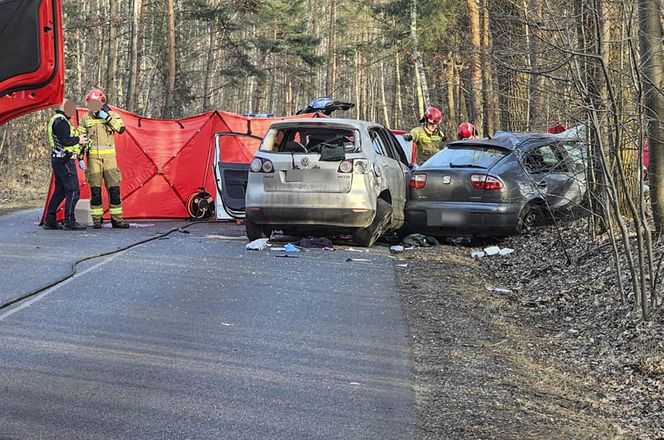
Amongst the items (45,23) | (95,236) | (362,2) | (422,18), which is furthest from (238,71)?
(45,23)

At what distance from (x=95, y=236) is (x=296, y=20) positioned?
144 ft

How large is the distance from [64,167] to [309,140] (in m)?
4.15

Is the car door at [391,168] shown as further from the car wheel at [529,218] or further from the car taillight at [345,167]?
the car wheel at [529,218]

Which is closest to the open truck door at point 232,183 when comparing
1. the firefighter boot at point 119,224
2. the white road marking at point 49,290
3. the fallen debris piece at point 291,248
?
the firefighter boot at point 119,224

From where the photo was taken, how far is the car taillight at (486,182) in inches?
458

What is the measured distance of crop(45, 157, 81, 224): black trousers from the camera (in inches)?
521

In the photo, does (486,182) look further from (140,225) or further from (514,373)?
(140,225)

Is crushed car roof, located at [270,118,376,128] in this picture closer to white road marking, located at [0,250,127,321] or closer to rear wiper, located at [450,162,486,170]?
rear wiper, located at [450,162,486,170]

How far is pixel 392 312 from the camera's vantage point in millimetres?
7664

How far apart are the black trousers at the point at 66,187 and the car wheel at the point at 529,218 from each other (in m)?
7.08

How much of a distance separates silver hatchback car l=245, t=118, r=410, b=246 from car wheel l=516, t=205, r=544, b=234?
1.86m

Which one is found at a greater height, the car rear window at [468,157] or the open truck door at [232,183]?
the car rear window at [468,157]

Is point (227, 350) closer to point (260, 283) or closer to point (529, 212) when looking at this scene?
point (260, 283)

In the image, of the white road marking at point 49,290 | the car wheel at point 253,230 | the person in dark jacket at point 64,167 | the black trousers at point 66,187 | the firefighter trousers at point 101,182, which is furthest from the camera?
the firefighter trousers at point 101,182
